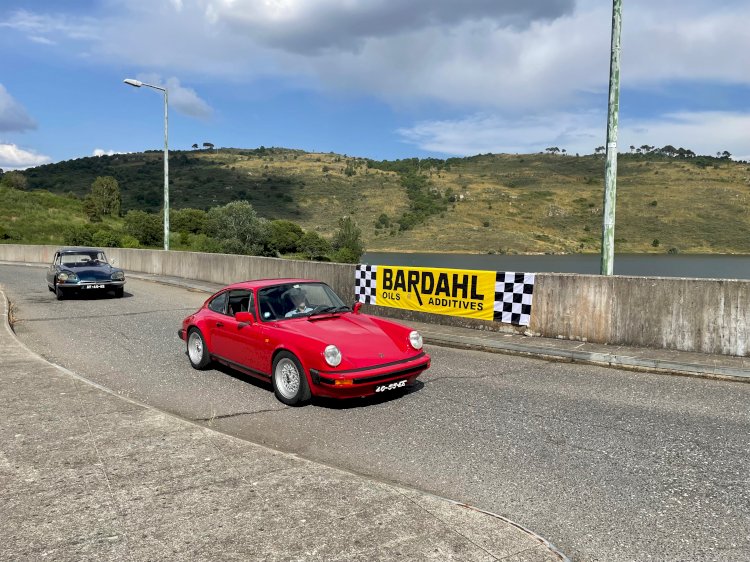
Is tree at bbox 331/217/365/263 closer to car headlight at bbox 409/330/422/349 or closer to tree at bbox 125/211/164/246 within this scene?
tree at bbox 125/211/164/246

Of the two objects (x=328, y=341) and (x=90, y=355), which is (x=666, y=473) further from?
(x=90, y=355)

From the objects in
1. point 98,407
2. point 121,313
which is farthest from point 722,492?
point 121,313

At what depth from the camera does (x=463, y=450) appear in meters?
5.05

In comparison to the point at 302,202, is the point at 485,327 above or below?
below

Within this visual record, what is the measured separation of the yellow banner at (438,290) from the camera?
11.7 metres

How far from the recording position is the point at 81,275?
16391 millimetres

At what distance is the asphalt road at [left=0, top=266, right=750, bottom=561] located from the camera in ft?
12.3

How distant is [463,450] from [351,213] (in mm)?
69185

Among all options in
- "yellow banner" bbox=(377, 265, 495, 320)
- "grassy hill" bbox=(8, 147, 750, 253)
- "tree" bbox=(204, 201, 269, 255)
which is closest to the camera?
"yellow banner" bbox=(377, 265, 495, 320)

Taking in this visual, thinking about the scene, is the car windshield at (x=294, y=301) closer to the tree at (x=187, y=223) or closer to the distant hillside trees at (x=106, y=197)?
the tree at (x=187, y=223)

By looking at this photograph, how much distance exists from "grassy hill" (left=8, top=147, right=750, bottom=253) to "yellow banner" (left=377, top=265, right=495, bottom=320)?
34627 millimetres

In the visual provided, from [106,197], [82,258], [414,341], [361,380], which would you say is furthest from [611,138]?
[106,197]

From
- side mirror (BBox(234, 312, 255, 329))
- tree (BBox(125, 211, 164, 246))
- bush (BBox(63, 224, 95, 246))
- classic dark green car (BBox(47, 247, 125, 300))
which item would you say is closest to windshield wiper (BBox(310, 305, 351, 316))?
side mirror (BBox(234, 312, 255, 329))

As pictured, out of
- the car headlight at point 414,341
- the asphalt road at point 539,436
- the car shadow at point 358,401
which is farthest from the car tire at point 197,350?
the car headlight at point 414,341
